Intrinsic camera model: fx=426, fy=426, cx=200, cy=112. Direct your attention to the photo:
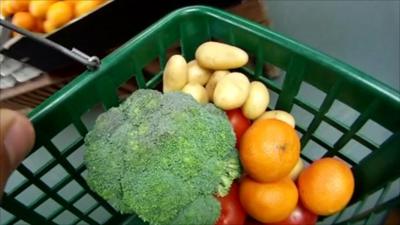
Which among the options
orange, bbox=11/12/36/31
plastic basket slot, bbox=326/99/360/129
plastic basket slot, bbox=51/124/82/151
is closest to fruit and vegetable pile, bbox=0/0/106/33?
orange, bbox=11/12/36/31

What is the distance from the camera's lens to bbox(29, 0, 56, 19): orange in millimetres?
991

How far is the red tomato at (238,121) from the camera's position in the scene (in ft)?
2.02

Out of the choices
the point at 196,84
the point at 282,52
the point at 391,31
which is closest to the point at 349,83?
the point at 282,52

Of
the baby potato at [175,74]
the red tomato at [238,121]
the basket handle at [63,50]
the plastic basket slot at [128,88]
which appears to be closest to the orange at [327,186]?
the red tomato at [238,121]

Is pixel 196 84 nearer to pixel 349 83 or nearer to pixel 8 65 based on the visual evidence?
pixel 349 83

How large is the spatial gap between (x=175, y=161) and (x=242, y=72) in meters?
0.20

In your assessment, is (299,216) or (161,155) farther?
(299,216)

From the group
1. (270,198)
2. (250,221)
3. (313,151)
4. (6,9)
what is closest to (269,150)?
(270,198)

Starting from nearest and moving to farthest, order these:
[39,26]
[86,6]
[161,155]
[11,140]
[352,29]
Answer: [11,140]
[161,155]
[86,6]
[39,26]
[352,29]

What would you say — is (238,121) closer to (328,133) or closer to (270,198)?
(270,198)

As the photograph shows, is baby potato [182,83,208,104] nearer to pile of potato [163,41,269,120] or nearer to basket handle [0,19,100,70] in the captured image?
pile of potato [163,41,269,120]

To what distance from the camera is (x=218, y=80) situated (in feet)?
2.00

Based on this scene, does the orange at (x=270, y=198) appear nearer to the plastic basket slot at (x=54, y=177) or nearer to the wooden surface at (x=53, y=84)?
the wooden surface at (x=53, y=84)

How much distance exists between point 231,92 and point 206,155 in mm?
94
